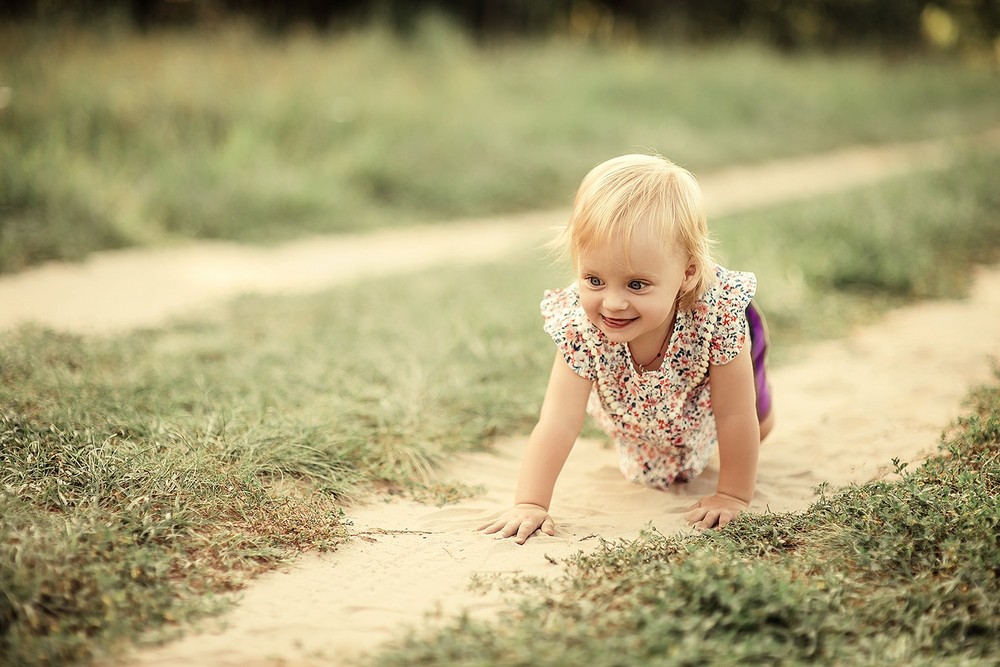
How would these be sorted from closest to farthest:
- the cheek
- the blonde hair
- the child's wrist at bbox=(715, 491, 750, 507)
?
1. the blonde hair
2. the cheek
3. the child's wrist at bbox=(715, 491, 750, 507)

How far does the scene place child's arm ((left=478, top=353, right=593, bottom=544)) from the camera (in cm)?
280

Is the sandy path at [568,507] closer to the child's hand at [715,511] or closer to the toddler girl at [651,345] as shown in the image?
the child's hand at [715,511]

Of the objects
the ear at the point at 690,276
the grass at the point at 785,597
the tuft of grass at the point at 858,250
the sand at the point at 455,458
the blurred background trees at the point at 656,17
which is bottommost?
the sand at the point at 455,458

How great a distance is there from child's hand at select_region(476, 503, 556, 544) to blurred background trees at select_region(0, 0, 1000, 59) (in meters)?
9.33

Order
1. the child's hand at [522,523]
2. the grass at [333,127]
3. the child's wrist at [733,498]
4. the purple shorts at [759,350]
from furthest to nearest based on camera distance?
the grass at [333,127], the purple shorts at [759,350], the child's wrist at [733,498], the child's hand at [522,523]

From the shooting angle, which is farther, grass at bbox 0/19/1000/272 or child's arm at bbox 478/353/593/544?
grass at bbox 0/19/1000/272

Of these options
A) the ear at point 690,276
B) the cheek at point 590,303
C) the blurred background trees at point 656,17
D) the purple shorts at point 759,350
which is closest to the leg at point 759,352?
the purple shorts at point 759,350

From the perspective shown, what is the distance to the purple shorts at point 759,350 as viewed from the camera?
309 centimetres

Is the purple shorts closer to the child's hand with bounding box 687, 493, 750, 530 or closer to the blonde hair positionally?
the child's hand with bounding box 687, 493, 750, 530

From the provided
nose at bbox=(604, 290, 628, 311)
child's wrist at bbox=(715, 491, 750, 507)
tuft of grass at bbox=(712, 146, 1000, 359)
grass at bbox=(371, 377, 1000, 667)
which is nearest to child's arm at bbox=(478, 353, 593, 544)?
grass at bbox=(371, 377, 1000, 667)

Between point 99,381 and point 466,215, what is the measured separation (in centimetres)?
489

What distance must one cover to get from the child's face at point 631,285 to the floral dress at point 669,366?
182 millimetres

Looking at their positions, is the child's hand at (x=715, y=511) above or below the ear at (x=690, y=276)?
below

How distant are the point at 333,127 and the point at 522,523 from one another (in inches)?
273
